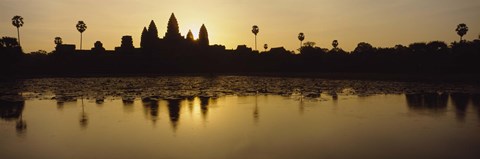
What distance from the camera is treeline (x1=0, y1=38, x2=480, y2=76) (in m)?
64.9

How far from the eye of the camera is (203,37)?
411 ft

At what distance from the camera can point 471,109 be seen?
58.7ft

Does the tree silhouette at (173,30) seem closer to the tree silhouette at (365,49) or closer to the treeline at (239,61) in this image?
the treeline at (239,61)

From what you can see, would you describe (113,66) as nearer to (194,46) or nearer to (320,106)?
(194,46)

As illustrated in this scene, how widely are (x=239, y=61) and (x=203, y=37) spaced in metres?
22.7

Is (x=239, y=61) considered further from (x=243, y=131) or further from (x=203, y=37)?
(x=243, y=131)

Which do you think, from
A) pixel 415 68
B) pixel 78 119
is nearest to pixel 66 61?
pixel 415 68

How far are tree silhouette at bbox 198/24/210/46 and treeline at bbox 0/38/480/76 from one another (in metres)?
3.32

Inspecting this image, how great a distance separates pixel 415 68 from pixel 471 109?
157ft

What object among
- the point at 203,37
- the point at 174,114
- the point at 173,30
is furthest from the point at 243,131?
the point at 203,37

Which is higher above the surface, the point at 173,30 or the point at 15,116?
the point at 173,30

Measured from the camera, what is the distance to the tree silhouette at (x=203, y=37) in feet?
405

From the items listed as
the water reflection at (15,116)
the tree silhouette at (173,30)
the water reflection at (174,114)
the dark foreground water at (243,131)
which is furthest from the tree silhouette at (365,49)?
the water reflection at (15,116)

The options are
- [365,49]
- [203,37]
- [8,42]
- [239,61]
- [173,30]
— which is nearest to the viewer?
[8,42]
